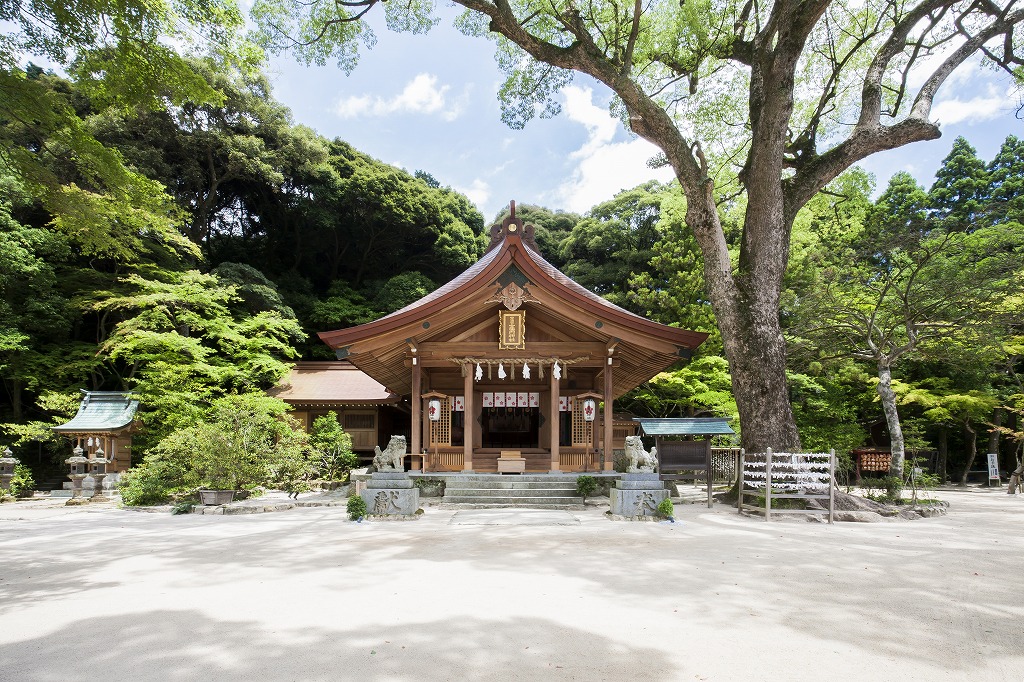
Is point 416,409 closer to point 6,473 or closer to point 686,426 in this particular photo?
point 686,426

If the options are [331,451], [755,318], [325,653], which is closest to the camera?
[325,653]

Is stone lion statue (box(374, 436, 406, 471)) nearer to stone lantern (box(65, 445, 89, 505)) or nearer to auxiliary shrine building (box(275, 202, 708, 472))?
auxiliary shrine building (box(275, 202, 708, 472))

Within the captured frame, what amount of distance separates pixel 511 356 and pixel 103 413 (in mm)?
11719

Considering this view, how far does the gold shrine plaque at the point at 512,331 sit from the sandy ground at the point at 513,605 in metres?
5.50

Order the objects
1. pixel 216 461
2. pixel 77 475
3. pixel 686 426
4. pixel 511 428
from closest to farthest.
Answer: pixel 216 461 < pixel 686 426 < pixel 77 475 < pixel 511 428

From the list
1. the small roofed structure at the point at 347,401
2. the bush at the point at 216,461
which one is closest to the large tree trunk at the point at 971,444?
the small roofed structure at the point at 347,401

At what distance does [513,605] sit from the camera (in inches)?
178

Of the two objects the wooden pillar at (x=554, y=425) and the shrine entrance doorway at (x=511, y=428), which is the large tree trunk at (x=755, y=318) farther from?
the shrine entrance doorway at (x=511, y=428)

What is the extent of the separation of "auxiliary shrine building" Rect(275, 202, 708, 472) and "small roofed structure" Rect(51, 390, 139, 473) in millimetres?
7056

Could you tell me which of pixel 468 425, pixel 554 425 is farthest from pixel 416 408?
pixel 554 425

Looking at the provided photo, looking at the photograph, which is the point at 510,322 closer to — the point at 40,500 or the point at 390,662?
the point at 390,662

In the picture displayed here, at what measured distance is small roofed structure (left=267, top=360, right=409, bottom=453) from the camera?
1820cm

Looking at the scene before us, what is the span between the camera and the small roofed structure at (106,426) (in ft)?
50.1

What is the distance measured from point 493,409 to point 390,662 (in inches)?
475
